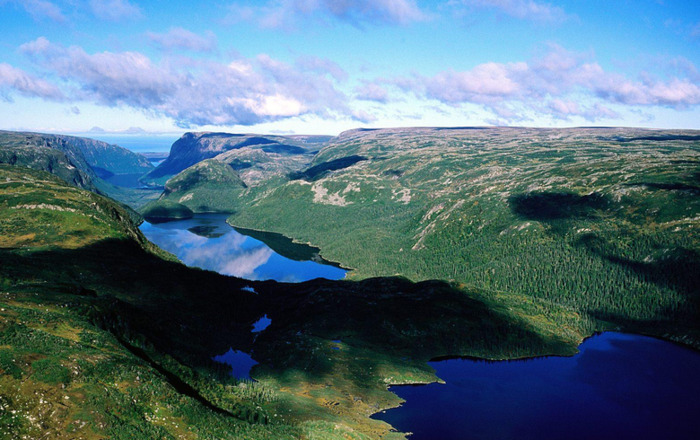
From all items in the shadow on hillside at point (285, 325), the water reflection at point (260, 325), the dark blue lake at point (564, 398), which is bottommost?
the water reflection at point (260, 325)

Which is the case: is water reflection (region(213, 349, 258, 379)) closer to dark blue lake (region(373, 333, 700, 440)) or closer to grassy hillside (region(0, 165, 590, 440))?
grassy hillside (region(0, 165, 590, 440))

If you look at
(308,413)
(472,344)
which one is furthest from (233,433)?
(472,344)

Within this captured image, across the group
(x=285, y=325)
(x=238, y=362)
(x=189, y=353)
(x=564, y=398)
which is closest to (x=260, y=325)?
(x=285, y=325)

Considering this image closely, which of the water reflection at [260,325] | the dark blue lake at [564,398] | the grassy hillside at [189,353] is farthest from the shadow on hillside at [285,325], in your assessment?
the dark blue lake at [564,398]

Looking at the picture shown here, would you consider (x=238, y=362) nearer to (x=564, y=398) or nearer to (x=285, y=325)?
(x=285, y=325)

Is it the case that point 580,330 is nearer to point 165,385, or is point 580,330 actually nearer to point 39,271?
point 165,385

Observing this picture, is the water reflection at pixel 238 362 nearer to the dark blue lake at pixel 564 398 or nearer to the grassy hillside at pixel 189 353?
the grassy hillside at pixel 189 353
